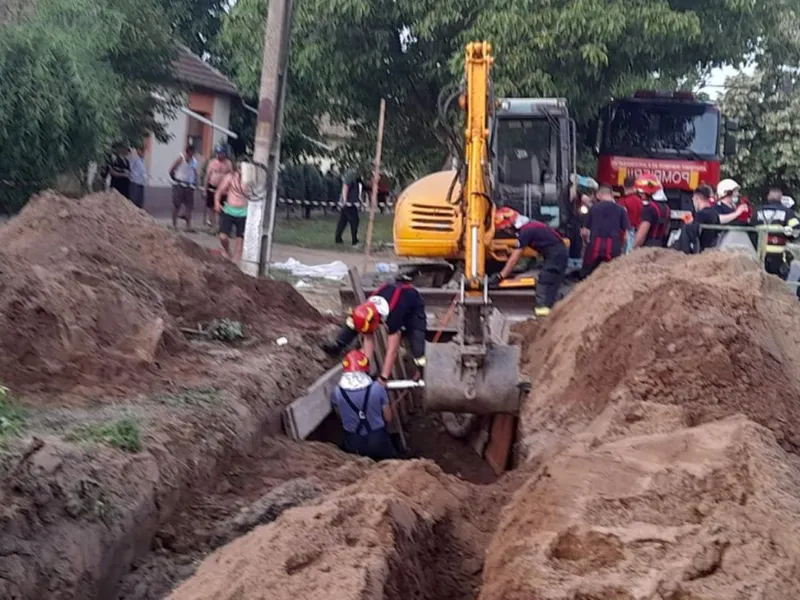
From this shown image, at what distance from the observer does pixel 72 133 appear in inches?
673

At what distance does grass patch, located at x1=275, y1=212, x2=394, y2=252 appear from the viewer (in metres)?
24.8

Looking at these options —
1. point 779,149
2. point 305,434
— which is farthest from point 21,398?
point 779,149

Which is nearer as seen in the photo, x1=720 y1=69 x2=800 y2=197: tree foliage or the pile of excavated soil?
the pile of excavated soil

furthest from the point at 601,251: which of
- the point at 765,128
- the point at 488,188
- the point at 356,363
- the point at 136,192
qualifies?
the point at 765,128

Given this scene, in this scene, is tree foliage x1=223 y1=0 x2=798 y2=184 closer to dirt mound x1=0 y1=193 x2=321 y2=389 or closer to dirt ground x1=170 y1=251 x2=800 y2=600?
dirt mound x1=0 y1=193 x2=321 y2=389

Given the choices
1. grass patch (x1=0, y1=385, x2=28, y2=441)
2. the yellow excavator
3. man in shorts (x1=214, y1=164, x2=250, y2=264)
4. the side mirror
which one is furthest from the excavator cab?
grass patch (x1=0, y1=385, x2=28, y2=441)

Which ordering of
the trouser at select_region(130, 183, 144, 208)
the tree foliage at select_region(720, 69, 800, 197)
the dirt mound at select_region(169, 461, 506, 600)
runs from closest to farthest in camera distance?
the dirt mound at select_region(169, 461, 506, 600)
the trouser at select_region(130, 183, 144, 208)
the tree foliage at select_region(720, 69, 800, 197)

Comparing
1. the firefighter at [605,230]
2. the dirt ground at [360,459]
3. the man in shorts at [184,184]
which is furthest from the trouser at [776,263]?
the man in shorts at [184,184]

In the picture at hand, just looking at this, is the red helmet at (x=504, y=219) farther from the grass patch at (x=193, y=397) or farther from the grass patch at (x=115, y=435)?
the grass patch at (x=115, y=435)

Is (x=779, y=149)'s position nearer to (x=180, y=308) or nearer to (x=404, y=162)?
(x=404, y=162)

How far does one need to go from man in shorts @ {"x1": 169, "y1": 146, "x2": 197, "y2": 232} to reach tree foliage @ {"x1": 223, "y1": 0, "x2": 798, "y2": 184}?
83.6 inches

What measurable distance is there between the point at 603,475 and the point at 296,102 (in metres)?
19.7

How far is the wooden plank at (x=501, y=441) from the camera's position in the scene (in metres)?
9.65

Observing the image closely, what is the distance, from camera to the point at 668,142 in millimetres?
18125
